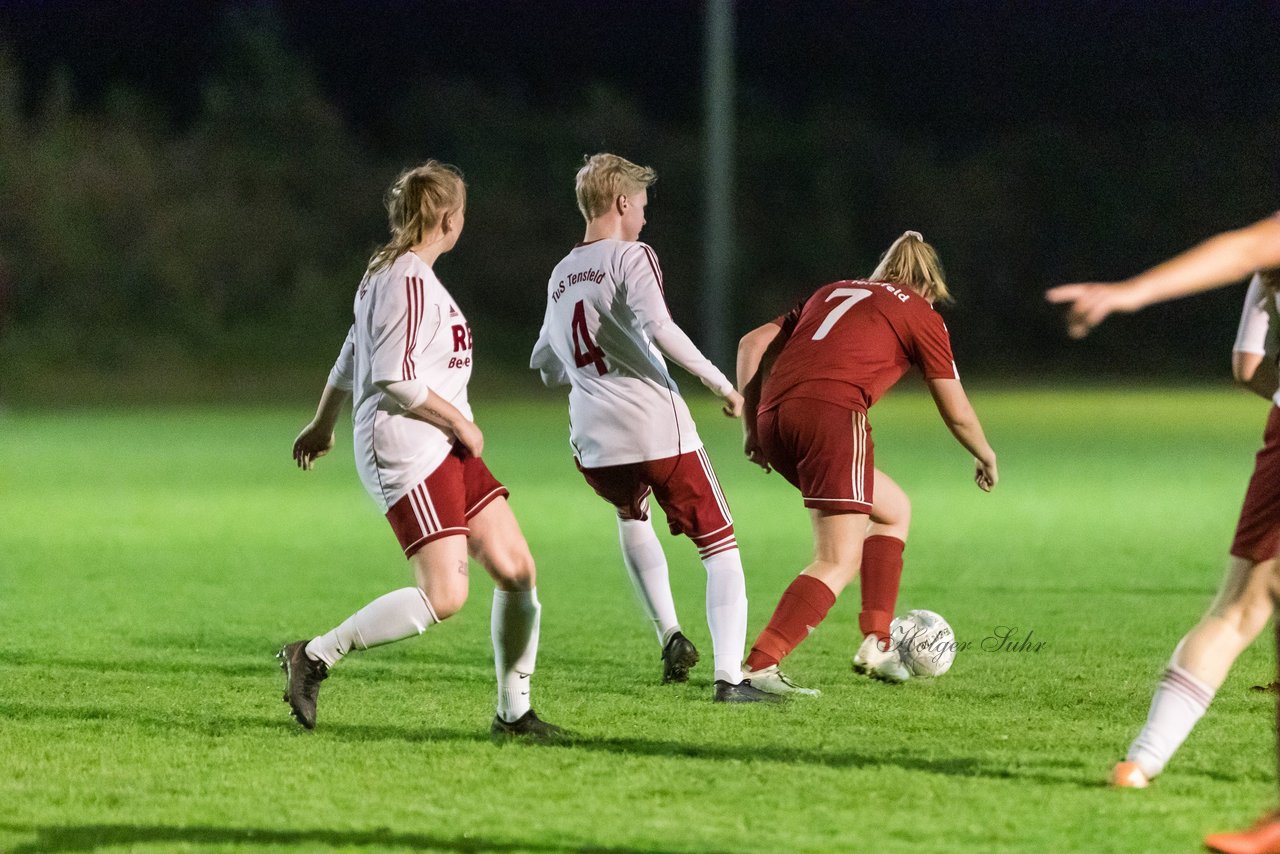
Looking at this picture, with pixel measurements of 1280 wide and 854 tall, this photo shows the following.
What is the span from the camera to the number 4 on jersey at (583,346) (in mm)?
6562

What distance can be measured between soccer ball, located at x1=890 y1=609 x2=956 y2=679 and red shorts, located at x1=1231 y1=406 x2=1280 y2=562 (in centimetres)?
249

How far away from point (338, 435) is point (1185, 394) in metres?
17.2

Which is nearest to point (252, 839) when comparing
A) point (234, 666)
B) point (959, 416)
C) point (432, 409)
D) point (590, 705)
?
point (432, 409)

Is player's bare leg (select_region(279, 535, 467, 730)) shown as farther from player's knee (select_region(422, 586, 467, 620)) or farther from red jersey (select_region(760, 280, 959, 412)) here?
red jersey (select_region(760, 280, 959, 412))

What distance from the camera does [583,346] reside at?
662 cm

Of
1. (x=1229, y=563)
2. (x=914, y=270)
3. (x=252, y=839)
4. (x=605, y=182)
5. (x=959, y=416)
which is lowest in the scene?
(x=252, y=839)

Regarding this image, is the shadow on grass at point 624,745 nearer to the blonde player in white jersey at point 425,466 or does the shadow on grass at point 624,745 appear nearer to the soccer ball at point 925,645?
the blonde player in white jersey at point 425,466

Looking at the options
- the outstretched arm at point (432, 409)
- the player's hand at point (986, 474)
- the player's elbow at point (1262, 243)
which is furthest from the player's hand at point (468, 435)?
the player's elbow at point (1262, 243)

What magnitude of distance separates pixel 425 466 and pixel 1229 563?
2.41 meters

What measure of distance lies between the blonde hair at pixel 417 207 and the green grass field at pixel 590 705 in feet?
5.11

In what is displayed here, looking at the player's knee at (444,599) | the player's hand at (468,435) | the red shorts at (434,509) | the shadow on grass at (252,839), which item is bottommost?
the shadow on grass at (252,839)

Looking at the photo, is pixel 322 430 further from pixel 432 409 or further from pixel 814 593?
pixel 814 593

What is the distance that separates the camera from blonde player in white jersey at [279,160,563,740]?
548 centimetres

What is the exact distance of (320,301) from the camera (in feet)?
133
